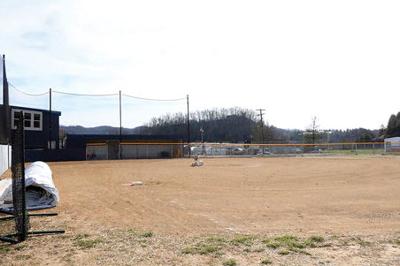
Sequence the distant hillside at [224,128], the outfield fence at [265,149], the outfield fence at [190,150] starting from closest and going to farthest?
the outfield fence at [190,150] → the outfield fence at [265,149] → the distant hillside at [224,128]

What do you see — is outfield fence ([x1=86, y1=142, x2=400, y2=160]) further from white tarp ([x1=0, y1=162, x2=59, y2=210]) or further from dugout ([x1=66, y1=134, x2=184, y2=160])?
white tarp ([x1=0, y1=162, x2=59, y2=210])

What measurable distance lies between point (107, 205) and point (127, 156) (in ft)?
168

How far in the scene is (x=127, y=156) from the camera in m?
63.0

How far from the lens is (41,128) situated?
178 ft

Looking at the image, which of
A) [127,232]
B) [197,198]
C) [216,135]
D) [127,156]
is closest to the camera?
[127,232]

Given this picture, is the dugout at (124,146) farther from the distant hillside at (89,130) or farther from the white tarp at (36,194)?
the white tarp at (36,194)

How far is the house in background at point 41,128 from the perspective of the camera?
5175 cm

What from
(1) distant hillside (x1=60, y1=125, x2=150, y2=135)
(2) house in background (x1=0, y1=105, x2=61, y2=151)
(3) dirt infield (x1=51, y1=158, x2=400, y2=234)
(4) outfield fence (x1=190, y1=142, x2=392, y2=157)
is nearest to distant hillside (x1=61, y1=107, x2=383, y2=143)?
(1) distant hillside (x1=60, y1=125, x2=150, y2=135)

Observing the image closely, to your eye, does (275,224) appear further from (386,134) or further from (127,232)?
(386,134)

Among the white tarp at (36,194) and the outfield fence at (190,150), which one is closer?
the white tarp at (36,194)

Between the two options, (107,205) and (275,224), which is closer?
(275,224)

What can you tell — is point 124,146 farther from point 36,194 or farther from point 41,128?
point 36,194

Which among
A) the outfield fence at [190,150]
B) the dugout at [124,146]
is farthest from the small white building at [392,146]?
the dugout at [124,146]

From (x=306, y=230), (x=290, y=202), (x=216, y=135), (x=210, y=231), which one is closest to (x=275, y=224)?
(x=306, y=230)
